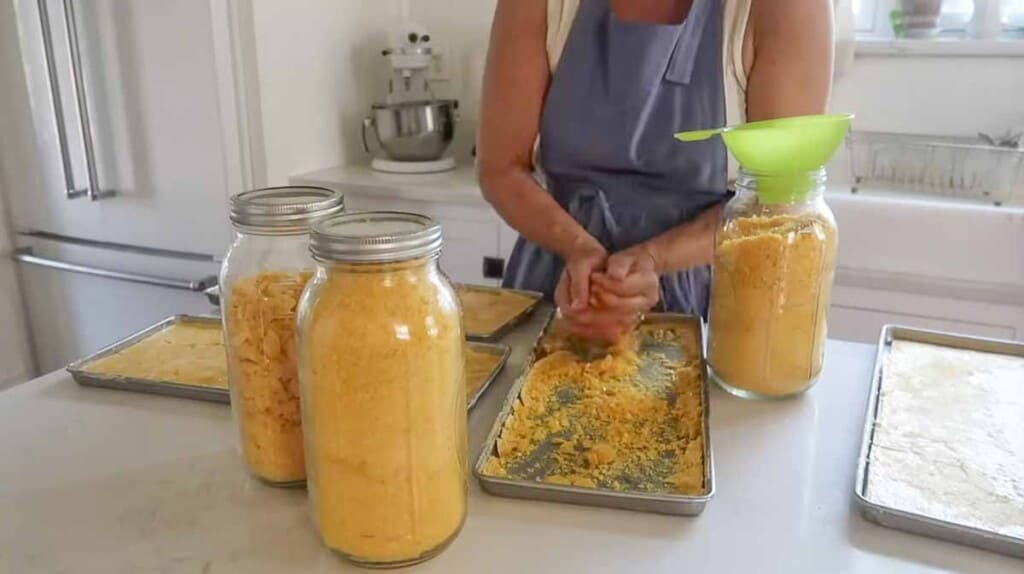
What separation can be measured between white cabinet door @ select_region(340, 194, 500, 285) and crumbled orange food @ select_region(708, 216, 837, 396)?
1170 mm

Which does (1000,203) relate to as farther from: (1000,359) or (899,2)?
(1000,359)

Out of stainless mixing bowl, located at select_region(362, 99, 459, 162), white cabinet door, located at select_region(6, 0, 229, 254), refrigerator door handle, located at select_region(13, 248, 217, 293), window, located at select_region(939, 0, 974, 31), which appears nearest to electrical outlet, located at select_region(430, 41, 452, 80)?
stainless mixing bowl, located at select_region(362, 99, 459, 162)

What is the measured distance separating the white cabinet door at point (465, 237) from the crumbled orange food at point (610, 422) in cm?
105

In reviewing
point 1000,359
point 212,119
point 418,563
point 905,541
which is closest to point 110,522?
point 418,563

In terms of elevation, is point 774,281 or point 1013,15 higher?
point 1013,15

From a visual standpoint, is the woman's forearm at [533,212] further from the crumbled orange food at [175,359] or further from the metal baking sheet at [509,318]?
the crumbled orange food at [175,359]

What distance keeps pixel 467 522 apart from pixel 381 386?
0.14 metres

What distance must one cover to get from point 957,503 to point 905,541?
6cm

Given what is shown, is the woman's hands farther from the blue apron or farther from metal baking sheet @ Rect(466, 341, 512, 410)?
the blue apron

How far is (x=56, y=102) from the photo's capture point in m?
2.01

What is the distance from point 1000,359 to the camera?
0.82 metres

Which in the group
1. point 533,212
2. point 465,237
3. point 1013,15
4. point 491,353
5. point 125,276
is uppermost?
point 1013,15

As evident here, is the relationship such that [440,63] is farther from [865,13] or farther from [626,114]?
[626,114]

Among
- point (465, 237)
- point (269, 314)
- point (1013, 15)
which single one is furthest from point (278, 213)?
point (1013, 15)
